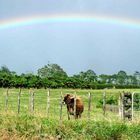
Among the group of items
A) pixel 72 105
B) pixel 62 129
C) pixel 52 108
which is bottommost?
pixel 62 129

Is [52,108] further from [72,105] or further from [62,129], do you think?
[62,129]

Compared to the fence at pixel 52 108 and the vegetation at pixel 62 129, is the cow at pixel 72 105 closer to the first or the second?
the fence at pixel 52 108

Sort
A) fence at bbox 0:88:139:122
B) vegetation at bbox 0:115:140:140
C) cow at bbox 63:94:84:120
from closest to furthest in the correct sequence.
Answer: vegetation at bbox 0:115:140:140 < fence at bbox 0:88:139:122 < cow at bbox 63:94:84:120

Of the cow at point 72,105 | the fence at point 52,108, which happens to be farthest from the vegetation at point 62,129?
the cow at point 72,105

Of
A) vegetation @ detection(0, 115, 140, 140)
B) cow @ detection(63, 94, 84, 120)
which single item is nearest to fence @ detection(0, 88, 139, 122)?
cow @ detection(63, 94, 84, 120)

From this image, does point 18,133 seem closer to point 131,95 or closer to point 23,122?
point 23,122

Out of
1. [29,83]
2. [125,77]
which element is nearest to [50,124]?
[29,83]

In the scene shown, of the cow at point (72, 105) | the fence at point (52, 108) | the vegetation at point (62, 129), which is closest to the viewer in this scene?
the vegetation at point (62, 129)

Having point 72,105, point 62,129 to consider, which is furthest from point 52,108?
point 62,129

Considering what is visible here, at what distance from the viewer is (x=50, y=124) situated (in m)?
20.9

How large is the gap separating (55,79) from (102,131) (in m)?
68.4

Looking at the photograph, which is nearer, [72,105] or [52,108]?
[72,105]

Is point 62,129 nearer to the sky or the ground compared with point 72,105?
nearer to the ground

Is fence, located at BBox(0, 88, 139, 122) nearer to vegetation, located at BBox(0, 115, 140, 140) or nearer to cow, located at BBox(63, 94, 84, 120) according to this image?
cow, located at BBox(63, 94, 84, 120)
